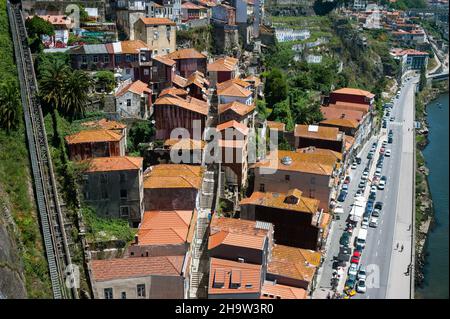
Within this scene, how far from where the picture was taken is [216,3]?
44.4 metres

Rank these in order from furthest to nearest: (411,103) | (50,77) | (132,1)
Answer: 1. (411,103)
2. (132,1)
3. (50,77)

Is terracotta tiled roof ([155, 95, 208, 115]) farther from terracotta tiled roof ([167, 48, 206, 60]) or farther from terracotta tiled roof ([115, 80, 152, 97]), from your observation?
terracotta tiled roof ([167, 48, 206, 60])

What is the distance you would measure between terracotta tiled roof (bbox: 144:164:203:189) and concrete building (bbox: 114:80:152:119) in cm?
384

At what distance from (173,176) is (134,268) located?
5.93m

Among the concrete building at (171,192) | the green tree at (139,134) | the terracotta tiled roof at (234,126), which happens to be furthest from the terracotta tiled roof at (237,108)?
the concrete building at (171,192)

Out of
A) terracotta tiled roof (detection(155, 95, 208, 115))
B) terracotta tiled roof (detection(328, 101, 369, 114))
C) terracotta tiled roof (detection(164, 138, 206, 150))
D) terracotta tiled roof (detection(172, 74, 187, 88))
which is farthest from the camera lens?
terracotta tiled roof (detection(328, 101, 369, 114))

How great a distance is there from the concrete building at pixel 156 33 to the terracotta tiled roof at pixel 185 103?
8.31 m

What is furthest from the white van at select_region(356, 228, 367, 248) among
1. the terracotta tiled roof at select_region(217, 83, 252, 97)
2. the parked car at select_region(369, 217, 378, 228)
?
the terracotta tiled roof at select_region(217, 83, 252, 97)

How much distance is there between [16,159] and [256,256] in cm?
925

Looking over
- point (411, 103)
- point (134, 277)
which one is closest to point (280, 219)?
point (134, 277)

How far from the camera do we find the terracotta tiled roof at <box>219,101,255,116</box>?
2628 centimetres

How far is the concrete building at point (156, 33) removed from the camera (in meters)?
33.1

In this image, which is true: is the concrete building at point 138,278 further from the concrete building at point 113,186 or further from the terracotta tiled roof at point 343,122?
the terracotta tiled roof at point 343,122
